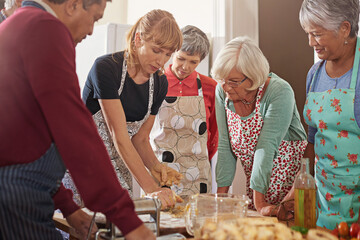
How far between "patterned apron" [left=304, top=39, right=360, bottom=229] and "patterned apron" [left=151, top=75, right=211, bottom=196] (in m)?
0.74

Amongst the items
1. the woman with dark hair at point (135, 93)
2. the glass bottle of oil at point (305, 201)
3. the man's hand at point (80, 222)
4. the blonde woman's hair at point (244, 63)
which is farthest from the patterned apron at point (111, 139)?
the glass bottle of oil at point (305, 201)

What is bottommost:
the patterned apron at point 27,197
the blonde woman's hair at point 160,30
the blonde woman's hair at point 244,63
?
the patterned apron at point 27,197

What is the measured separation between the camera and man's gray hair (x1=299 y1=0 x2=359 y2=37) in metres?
1.45

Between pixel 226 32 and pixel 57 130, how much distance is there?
222 cm

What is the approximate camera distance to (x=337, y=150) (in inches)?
60.0

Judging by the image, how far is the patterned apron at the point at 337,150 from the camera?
4.88 feet

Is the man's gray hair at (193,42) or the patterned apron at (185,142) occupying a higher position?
the man's gray hair at (193,42)

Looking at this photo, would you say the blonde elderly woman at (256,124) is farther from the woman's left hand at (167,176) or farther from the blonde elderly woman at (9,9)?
the blonde elderly woman at (9,9)

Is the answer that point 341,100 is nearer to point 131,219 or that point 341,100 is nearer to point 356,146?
point 356,146

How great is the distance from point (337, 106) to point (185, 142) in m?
0.91

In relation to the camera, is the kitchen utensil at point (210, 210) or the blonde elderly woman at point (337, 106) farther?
the blonde elderly woman at point (337, 106)

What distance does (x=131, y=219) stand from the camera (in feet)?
2.79

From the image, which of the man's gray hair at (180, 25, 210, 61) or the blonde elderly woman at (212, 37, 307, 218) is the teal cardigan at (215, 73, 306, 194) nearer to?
the blonde elderly woman at (212, 37, 307, 218)

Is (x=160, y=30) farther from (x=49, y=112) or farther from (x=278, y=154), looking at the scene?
(x=49, y=112)
